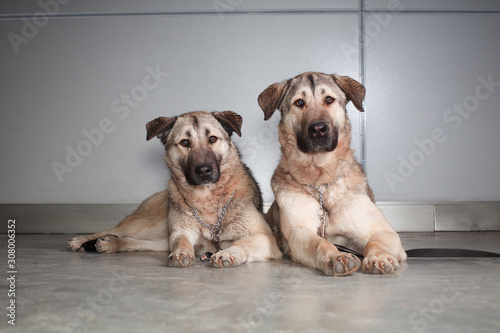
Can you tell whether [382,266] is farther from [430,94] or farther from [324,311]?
[430,94]

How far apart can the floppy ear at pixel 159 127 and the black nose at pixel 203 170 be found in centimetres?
51

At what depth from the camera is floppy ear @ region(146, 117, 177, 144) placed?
3.74 m

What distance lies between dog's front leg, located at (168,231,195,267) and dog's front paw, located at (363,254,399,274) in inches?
45.3

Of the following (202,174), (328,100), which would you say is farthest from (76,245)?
(328,100)

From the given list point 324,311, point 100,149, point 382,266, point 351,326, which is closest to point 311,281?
point 382,266

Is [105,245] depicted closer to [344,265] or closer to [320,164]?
[320,164]

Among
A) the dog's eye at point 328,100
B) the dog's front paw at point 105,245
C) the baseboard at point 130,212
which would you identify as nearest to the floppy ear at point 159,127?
the dog's front paw at point 105,245

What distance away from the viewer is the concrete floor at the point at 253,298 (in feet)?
5.33

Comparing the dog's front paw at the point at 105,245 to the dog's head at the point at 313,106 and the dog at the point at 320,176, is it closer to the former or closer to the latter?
the dog at the point at 320,176

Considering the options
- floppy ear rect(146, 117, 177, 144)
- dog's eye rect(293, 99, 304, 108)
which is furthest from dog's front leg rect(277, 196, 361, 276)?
floppy ear rect(146, 117, 177, 144)

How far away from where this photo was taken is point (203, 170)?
352 centimetres

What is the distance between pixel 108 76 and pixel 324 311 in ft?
15.7

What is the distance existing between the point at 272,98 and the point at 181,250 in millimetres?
1366

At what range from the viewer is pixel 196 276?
104 inches
